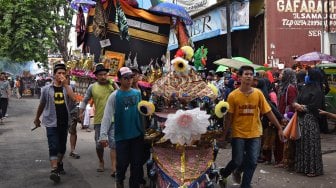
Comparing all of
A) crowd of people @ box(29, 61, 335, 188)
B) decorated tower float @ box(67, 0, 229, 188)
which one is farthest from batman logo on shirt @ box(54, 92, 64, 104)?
decorated tower float @ box(67, 0, 229, 188)

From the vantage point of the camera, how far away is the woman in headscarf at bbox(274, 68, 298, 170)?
26.2 feet

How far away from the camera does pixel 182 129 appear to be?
5430 mm

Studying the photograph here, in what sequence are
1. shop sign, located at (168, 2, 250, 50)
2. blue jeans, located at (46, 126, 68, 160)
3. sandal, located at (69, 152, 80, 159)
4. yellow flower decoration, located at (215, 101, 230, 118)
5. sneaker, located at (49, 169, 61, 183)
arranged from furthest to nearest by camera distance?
shop sign, located at (168, 2, 250, 50) < sandal, located at (69, 152, 80, 159) < blue jeans, located at (46, 126, 68, 160) < sneaker, located at (49, 169, 61, 183) < yellow flower decoration, located at (215, 101, 230, 118)

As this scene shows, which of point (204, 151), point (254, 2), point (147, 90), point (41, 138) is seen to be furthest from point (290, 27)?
point (204, 151)

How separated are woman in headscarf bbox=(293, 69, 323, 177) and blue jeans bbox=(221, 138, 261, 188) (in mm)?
1800

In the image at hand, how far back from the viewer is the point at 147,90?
718 centimetres

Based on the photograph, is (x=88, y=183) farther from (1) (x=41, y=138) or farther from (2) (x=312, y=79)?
(1) (x=41, y=138)

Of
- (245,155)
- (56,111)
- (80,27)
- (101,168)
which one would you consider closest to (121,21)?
(80,27)

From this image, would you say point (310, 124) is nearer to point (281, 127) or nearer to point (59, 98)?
point (281, 127)

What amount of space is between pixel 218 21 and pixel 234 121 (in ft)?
44.3

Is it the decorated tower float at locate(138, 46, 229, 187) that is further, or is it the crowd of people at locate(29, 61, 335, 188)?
the crowd of people at locate(29, 61, 335, 188)

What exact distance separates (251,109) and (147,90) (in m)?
1.85

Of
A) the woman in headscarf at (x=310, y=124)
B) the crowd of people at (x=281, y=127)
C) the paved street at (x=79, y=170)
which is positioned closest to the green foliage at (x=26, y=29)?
the paved street at (x=79, y=170)

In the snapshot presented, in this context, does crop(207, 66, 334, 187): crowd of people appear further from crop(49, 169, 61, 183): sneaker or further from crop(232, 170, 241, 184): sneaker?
crop(49, 169, 61, 183): sneaker
